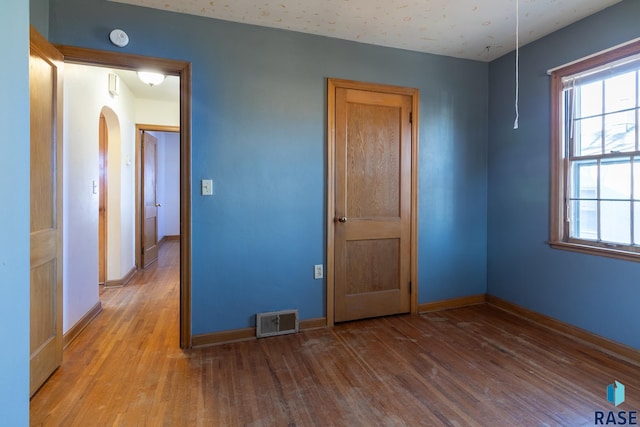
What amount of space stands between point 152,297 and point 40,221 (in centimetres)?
199

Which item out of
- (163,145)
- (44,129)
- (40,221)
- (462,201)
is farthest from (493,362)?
(163,145)

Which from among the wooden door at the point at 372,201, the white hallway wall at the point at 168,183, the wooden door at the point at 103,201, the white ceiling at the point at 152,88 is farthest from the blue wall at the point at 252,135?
the white hallway wall at the point at 168,183

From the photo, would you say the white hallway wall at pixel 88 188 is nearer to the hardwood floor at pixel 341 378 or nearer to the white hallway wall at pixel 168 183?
the hardwood floor at pixel 341 378

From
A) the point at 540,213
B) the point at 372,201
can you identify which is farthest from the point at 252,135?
the point at 540,213

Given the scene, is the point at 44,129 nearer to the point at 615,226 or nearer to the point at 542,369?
the point at 542,369

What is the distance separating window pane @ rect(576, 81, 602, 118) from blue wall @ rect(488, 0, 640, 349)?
0.24m

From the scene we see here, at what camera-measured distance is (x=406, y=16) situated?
102 inches

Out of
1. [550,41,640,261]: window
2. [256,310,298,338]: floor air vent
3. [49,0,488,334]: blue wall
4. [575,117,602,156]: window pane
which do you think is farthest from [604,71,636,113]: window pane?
[256,310,298,338]: floor air vent

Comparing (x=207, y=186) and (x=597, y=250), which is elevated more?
(x=207, y=186)

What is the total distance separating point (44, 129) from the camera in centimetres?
199

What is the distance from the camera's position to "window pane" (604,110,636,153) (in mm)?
2395

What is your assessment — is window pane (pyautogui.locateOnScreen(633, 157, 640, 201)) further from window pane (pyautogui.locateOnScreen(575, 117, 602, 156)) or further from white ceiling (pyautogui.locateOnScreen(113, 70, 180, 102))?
white ceiling (pyautogui.locateOnScreen(113, 70, 180, 102))

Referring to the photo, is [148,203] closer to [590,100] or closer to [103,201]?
[103,201]

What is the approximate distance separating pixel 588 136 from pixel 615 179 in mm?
416
